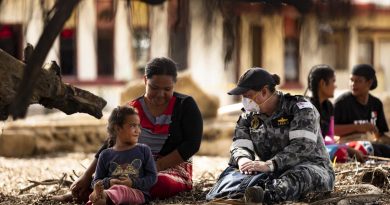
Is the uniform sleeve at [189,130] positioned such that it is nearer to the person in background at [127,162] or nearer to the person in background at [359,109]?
the person in background at [127,162]

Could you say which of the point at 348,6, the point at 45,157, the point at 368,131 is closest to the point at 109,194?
the point at 348,6

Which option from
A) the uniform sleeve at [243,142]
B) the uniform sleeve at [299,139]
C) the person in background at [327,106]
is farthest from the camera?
the person in background at [327,106]

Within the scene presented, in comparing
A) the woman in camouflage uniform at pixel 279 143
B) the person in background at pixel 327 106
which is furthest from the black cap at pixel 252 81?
the person in background at pixel 327 106

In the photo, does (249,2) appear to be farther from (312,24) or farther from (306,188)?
(306,188)

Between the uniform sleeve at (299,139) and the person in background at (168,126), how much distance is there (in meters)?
0.71

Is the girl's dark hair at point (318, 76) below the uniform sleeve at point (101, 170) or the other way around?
the other way around

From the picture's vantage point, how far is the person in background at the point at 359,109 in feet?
28.9

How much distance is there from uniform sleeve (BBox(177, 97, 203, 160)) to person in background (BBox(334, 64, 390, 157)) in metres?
2.53

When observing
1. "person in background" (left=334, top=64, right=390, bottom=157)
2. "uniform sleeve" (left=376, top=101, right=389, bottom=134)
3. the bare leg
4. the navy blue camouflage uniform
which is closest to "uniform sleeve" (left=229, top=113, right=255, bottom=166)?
the navy blue camouflage uniform

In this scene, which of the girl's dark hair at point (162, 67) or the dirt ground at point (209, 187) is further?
the girl's dark hair at point (162, 67)

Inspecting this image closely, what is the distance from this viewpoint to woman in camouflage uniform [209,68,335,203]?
6086 mm

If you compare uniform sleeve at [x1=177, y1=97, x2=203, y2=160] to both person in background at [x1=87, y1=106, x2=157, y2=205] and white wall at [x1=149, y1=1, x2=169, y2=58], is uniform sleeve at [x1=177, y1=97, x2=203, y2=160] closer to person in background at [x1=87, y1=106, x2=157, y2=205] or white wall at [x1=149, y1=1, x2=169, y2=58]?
person in background at [x1=87, y1=106, x2=157, y2=205]

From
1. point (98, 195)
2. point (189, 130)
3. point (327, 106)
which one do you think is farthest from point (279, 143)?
point (327, 106)

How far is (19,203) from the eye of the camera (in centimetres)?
650
